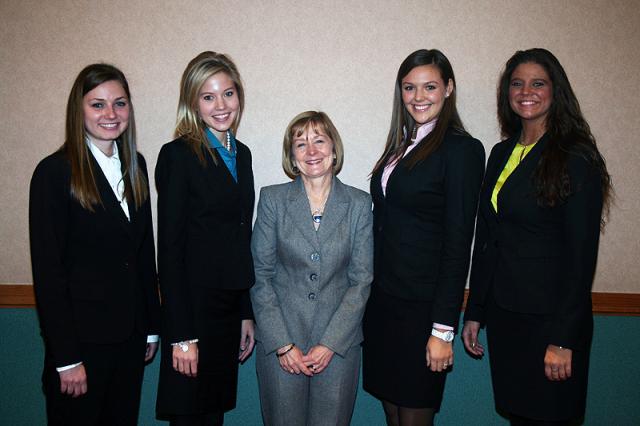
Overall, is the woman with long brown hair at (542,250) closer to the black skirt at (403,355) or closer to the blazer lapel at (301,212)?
the black skirt at (403,355)

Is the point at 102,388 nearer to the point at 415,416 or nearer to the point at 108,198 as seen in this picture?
the point at 108,198

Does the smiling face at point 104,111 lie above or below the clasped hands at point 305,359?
above

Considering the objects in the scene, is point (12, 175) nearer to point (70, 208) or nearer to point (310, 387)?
point (70, 208)

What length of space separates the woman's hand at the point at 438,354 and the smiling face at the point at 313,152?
83 cm

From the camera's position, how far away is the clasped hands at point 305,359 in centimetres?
185

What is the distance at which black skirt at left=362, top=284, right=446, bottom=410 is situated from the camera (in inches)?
73.9

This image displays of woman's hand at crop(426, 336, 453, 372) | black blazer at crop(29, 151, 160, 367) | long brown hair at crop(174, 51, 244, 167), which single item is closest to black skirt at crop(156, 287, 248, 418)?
black blazer at crop(29, 151, 160, 367)

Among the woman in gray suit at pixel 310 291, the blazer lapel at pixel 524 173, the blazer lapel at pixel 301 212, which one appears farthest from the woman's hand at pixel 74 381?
the blazer lapel at pixel 524 173

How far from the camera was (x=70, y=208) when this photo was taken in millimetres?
1646

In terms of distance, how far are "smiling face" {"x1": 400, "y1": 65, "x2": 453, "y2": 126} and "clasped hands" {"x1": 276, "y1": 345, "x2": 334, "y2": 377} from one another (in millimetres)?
1049

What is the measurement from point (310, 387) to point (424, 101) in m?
1.29

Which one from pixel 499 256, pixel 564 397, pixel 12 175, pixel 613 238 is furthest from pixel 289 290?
pixel 613 238

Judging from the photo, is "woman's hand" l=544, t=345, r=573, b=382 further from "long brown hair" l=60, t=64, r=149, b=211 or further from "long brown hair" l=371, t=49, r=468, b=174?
"long brown hair" l=60, t=64, r=149, b=211

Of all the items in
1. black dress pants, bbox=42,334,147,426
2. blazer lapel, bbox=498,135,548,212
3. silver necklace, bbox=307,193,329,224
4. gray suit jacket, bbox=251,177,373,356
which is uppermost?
blazer lapel, bbox=498,135,548,212
